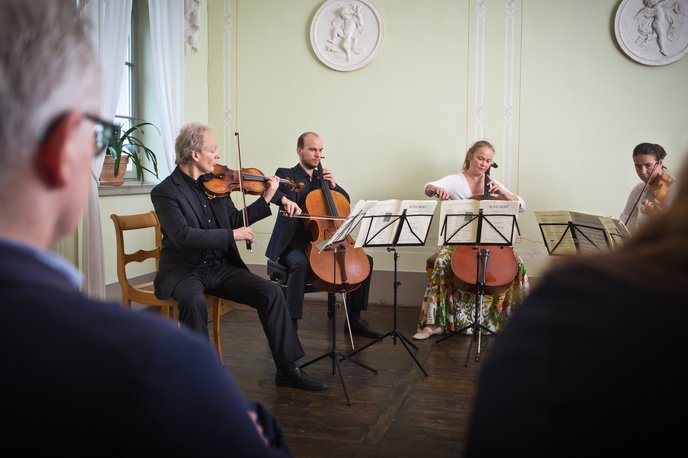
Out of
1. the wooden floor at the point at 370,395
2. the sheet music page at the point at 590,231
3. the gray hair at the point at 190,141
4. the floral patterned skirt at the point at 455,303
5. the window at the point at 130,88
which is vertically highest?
the window at the point at 130,88

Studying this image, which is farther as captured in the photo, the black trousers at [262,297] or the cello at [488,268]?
the cello at [488,268]

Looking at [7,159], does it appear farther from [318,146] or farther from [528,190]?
[528,190]

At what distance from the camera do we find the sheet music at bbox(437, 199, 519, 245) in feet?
11.7

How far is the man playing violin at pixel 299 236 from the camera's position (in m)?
3.78

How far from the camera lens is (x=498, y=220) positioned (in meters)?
3.60

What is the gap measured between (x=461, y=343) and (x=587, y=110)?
2.02 meters

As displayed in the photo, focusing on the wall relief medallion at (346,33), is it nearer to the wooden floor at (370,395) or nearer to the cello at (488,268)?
the cello at (488,268)

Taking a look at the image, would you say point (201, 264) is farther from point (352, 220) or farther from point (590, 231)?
point (590, 231)

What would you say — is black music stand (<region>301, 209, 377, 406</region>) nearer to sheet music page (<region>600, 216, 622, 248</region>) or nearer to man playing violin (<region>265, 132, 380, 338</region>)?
man playing violin (<region>265, 132, 380, 338</region>)

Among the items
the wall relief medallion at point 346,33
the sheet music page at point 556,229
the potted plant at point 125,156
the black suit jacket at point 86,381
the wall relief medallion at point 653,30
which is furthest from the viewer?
the wall relief medallion at point 346,33

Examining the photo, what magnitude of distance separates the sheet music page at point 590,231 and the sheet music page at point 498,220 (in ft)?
1.13

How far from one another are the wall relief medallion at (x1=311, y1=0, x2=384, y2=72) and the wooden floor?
2132mm

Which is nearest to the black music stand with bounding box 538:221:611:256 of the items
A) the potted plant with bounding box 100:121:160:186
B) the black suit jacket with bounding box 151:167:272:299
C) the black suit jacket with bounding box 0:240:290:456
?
the black suit jacket with bounding box 151:167:272:299

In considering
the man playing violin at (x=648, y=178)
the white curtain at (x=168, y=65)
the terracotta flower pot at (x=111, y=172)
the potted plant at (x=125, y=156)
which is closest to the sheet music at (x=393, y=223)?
the man playing violin at (x=648, y=178)
